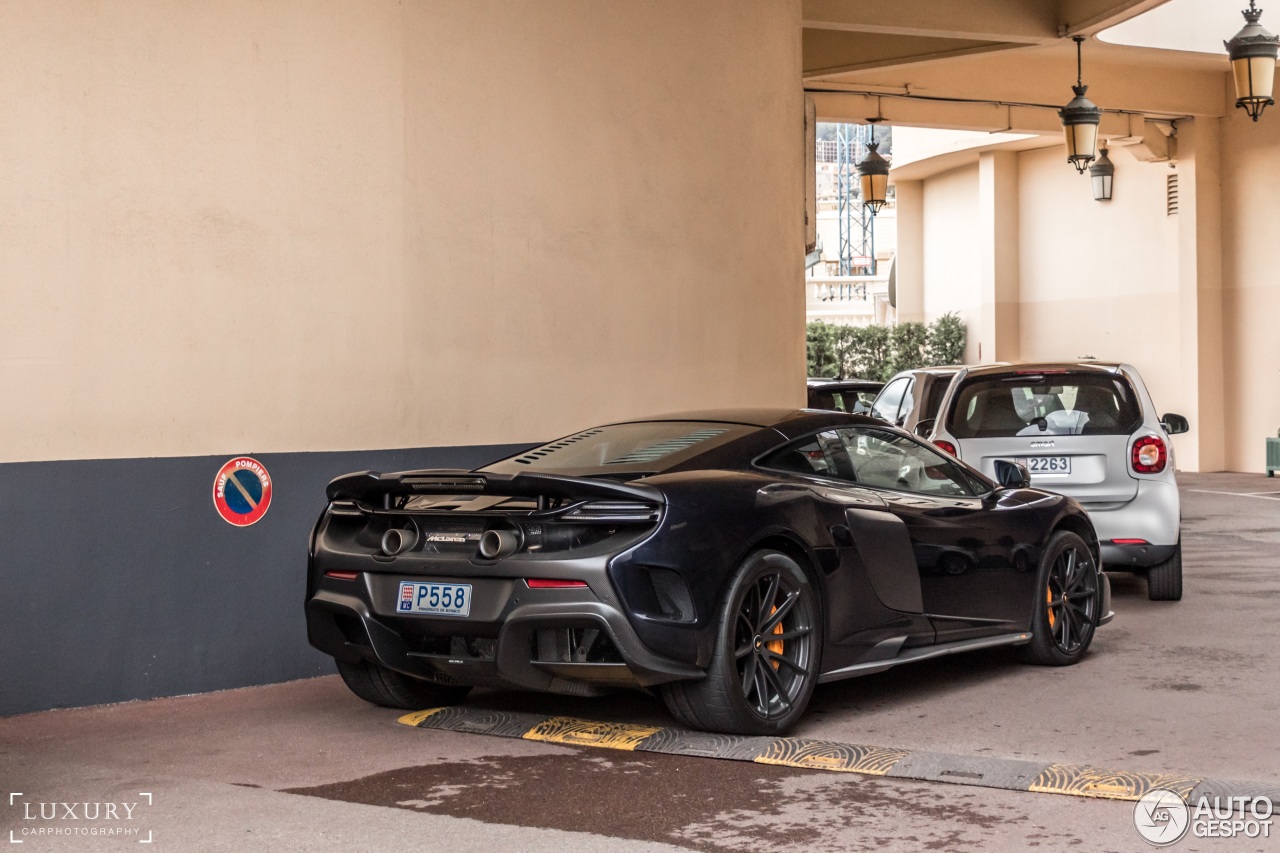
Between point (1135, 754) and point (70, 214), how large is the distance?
16.5 ft

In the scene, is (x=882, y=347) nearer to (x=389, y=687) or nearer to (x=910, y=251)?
(x=910, y=251)

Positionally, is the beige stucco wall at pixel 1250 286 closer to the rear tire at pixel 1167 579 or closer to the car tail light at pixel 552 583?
the rear tire at pixel 1167 579

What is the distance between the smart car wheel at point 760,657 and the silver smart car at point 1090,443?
3815mm

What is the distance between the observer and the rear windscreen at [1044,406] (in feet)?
31.0

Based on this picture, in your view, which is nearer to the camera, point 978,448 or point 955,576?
point 955,576

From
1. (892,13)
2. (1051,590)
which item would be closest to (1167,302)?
(892,13)

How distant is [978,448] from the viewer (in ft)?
31.5

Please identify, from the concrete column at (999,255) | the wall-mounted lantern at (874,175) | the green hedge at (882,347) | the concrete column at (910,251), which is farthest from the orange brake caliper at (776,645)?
the concrete column at (910,251)

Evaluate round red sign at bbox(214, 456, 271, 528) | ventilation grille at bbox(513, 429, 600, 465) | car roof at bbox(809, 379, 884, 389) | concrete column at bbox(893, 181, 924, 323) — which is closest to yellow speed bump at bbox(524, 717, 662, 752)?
ventilation grille at bbox(513, 429, 600, 465)

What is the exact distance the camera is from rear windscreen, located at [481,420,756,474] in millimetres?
6031

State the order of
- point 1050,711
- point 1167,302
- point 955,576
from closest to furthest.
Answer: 1. point 1050,711
2. point 955,576
3. point 1167,302

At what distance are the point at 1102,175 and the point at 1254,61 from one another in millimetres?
11131

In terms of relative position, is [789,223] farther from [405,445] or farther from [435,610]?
[435,610]

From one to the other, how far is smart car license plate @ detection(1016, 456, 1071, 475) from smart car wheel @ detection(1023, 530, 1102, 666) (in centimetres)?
187
